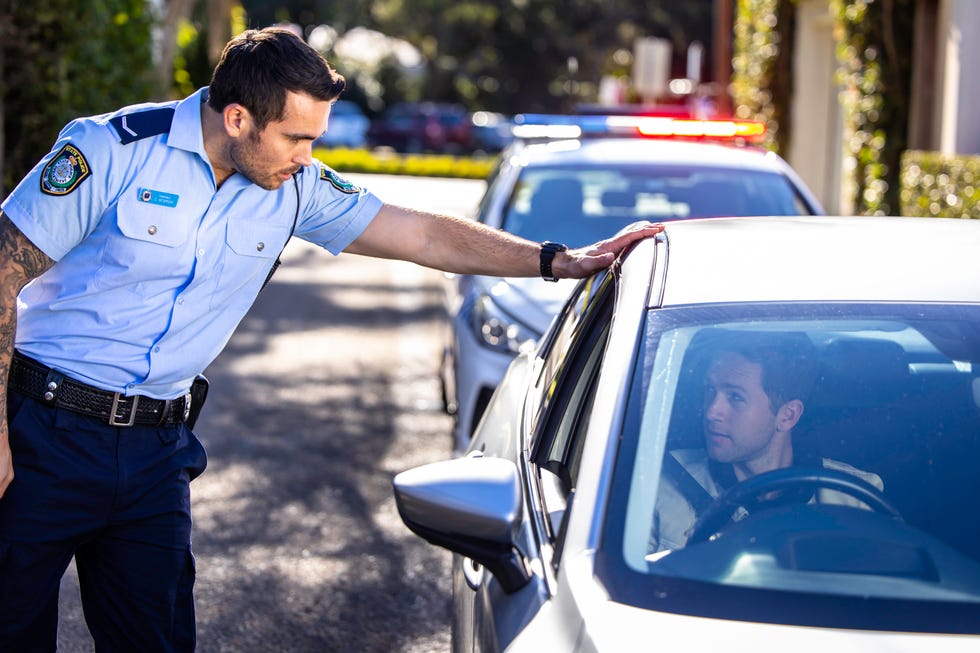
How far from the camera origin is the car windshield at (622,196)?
6.78 m

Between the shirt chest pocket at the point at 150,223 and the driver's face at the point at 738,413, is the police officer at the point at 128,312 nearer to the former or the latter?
the shirt chest pocket at the point at 150,223

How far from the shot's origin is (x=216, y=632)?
189 inches

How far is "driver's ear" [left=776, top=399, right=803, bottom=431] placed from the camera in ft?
9.04

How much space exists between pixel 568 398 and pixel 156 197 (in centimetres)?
98

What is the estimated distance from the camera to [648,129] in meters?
7.93

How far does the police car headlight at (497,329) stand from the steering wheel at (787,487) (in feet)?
10.3

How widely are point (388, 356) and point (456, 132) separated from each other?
117 ft

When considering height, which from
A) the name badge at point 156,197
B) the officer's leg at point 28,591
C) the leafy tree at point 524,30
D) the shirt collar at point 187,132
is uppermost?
the shirt collar at point 187,132

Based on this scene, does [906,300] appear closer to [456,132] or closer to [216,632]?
[216,632]

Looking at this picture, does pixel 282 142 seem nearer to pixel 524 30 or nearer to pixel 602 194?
pixel 602 194

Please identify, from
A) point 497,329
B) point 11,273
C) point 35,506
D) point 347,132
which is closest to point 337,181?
point 11,273

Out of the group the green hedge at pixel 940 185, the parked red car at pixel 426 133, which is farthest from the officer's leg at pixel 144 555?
the parked red car at pixel 426 133

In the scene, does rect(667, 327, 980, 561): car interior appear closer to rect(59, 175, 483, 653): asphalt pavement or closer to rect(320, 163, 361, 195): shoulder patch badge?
rect(320, 163, 361, 195): shoulder patch badge

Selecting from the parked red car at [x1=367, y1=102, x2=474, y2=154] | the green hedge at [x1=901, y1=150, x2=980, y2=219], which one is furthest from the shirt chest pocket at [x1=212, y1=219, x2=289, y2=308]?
the parked red car at [x1=367, y1=102, x2=474, y2=154]
